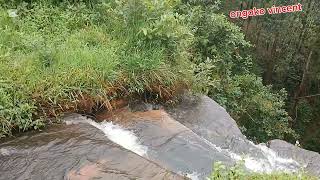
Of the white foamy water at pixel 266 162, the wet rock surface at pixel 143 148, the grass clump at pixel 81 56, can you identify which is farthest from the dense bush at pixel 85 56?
the white foamy water at pixel 266 162

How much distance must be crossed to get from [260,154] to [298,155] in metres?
0.89

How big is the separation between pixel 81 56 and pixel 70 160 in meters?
1.59

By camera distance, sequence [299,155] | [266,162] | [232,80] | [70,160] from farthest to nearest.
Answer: [232,80], [299,155], [266,162], [70,160]

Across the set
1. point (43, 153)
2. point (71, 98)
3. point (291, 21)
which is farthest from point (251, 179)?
point (291, 21)

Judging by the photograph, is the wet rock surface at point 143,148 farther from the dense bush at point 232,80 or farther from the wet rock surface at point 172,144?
the dense bush at point 232,80

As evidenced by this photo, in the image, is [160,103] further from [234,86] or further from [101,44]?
[234,86]

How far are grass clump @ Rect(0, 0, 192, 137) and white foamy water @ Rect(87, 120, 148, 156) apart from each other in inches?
10.8

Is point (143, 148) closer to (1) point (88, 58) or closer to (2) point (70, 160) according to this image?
(2) point (70, 160)

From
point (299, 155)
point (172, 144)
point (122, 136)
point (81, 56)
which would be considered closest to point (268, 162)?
point (299, 155)

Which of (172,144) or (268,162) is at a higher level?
(172,144)

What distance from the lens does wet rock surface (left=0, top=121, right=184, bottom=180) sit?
3.84 metres

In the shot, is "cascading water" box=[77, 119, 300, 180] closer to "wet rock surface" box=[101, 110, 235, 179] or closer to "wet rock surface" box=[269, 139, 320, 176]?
"wet rock surface" box=[101, 110, 235, 179]

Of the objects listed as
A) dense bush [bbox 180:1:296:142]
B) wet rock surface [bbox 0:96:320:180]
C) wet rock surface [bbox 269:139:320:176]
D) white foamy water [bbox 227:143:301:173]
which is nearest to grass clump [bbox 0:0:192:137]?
wet rock surface [bbox 0:96:320:180]

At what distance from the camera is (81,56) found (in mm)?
5215
